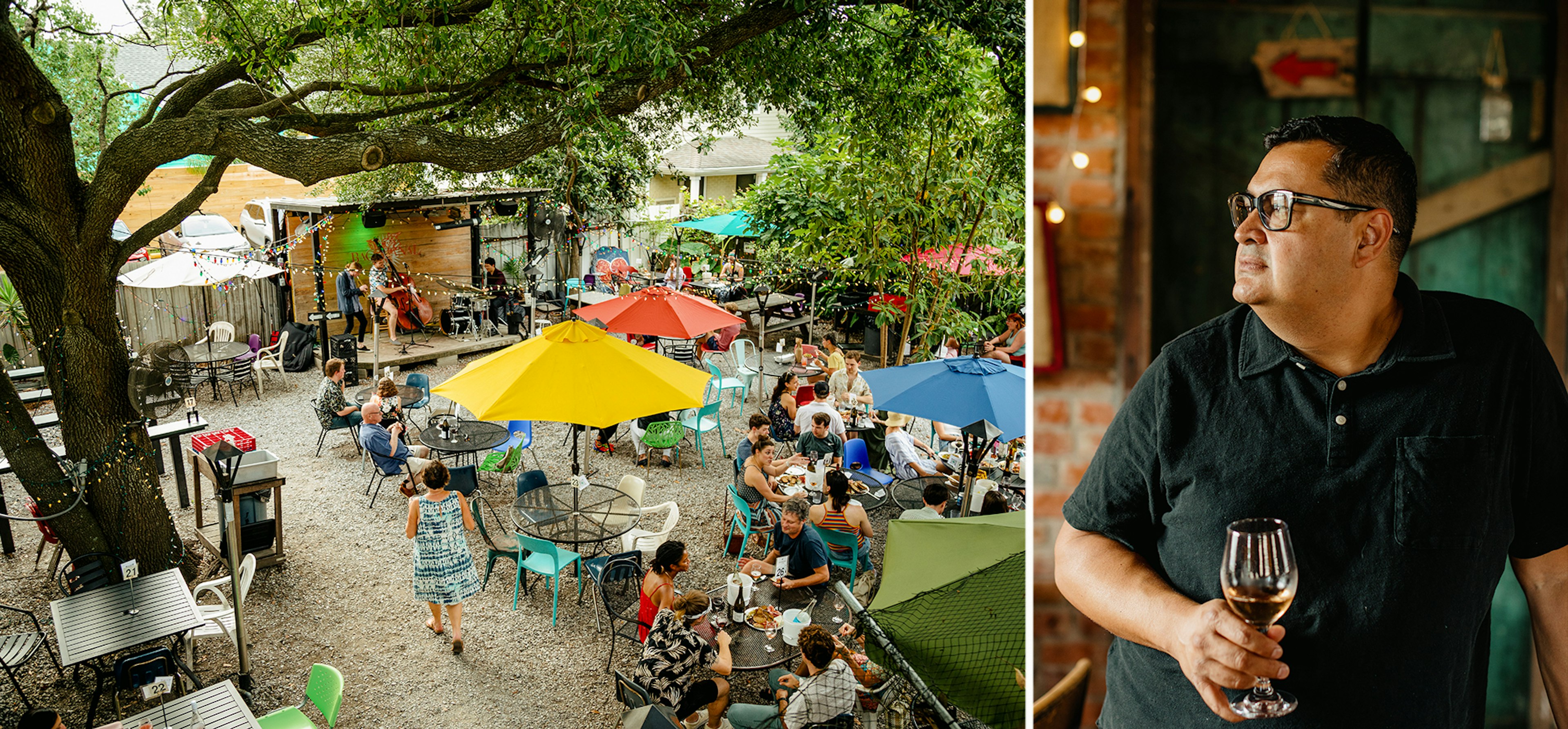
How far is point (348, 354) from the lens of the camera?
1275 centimetres

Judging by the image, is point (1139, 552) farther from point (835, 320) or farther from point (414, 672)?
point (835, 320)

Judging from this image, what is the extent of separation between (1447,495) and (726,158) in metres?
23.3

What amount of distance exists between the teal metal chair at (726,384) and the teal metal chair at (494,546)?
10.3ft

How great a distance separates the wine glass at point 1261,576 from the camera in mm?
1295

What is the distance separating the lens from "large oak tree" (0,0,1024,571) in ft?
21.2

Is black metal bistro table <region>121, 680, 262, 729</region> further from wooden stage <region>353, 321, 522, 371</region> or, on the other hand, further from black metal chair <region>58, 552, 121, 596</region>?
wooden stage <region>353, 321, 522, 371</region>

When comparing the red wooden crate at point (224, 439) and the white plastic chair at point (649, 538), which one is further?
the red wooden crate at point (224, 439)

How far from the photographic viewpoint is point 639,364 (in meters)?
7.36

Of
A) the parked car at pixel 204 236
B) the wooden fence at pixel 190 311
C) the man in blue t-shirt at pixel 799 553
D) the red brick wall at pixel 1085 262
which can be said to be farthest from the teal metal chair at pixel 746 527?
the parked car at pixel 204 236

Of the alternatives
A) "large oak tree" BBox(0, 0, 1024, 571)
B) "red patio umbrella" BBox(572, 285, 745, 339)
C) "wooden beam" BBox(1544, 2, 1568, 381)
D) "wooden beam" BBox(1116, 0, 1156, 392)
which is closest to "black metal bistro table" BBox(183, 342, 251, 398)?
"large oak tree" BBox(0, 0, 1024, 571)

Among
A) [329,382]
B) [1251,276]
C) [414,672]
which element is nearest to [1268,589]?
[1251,276]

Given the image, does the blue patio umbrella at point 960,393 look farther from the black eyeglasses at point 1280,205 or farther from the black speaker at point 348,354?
the black speaker at point 348,354

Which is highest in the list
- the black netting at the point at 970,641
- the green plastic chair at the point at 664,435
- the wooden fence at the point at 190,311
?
the wooden fence at the point at 190,311

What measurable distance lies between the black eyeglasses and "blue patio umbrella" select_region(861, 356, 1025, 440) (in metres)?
5.27
